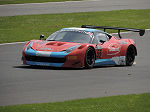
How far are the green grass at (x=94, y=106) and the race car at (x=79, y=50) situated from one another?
14.0 feet

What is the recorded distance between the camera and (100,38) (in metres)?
15.8

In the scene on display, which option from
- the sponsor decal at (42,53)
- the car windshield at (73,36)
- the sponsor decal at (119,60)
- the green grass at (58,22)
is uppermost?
the car windshield at (73,36)

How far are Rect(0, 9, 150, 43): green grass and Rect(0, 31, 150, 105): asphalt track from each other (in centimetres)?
684

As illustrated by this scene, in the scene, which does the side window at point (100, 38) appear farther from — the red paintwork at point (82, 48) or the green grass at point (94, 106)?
the green grass at point (94, 106)

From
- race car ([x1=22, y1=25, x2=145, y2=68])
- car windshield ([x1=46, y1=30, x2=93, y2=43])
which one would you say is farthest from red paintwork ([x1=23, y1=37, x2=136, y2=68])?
A: car windshield ([x1=46, y1=30, x2=93, y2=43])

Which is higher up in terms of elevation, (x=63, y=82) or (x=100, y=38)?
(x=100, y=38)

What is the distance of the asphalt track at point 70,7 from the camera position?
3008 centimetres

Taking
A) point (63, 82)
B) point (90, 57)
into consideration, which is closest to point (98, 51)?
point (90, 57)

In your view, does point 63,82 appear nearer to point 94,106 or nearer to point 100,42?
point 94,106

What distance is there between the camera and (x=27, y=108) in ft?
29.2

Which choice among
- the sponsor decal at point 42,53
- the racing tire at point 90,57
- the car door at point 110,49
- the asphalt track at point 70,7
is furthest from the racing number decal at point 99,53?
the asphalt track at point 70,7

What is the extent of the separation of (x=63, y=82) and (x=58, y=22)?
14.8 meters

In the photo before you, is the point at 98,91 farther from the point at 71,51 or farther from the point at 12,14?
the point at 12,14

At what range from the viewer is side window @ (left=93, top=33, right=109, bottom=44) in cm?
1548
